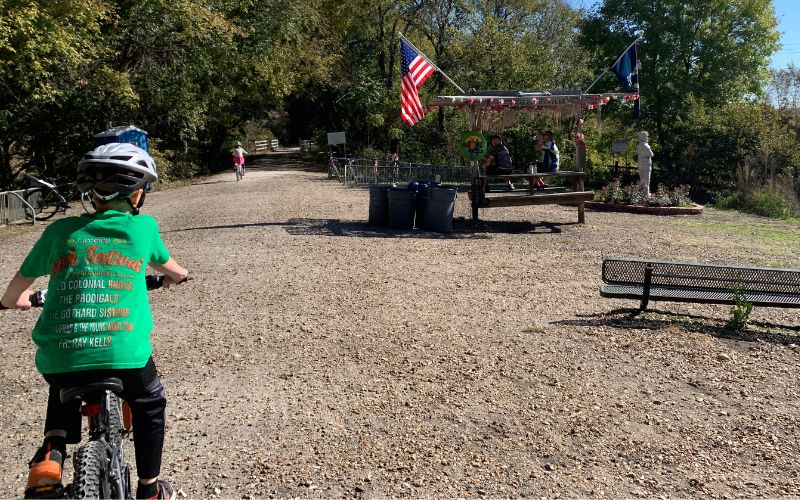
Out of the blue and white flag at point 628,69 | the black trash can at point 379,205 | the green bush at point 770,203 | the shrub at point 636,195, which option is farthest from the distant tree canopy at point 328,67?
the black trash can at point 379,205

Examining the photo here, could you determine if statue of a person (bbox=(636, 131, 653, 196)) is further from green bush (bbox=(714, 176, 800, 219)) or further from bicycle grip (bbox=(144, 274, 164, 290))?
bicycle grip (bbox=(144, 274, 164, 290))

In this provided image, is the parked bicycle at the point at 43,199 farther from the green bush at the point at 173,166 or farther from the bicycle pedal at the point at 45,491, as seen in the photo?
the bicycle pedal at the point at 45,491

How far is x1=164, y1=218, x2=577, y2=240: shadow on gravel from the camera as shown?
13078 mm

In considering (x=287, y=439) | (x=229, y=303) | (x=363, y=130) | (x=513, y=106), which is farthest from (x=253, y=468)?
(x=363, y=130)

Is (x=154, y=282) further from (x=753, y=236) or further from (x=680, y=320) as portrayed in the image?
(x=753, y=236)

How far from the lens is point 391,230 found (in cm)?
1372

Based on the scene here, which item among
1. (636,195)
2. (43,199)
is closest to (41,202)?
(43,199)

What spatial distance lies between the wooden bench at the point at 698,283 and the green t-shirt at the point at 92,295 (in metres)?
5.44

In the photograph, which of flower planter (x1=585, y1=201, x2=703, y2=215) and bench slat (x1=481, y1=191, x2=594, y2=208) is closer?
bench slat (x1=481, y1=191, x2=594, y2=208)

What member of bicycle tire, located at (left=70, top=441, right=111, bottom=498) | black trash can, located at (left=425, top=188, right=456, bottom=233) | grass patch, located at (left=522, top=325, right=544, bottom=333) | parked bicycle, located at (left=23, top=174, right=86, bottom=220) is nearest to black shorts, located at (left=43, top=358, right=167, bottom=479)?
bicycle tire, located at (left=70, top=441, right=111, bottom=498)

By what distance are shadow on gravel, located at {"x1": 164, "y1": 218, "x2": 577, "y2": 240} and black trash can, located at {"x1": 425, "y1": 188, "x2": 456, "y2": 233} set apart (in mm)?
177

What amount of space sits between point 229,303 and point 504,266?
13.6 feet

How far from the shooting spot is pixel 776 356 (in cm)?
596

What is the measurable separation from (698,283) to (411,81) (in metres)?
8.22
